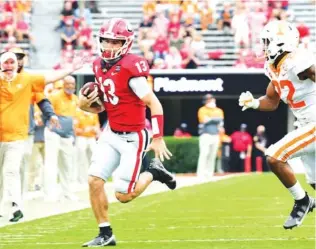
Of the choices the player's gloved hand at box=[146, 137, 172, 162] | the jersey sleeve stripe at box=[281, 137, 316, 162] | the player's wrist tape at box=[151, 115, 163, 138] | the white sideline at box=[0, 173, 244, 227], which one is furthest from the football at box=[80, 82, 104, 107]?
the white sideline at box=[0, 173, 244, 227]

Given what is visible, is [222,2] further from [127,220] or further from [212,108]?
[127,220]

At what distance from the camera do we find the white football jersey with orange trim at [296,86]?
8672 mm

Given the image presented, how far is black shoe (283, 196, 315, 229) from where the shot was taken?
8.80m

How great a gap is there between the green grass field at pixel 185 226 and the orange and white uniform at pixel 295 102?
2.40 ft

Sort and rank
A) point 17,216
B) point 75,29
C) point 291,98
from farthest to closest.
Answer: point 75,29 < point 17,216 < point 291,98

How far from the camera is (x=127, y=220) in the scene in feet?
36.8

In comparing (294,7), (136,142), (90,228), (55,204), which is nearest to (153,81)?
Result: (294,7)

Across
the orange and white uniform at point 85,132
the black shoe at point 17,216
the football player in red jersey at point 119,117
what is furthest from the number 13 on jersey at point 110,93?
the orange and white uniform at point 85,132

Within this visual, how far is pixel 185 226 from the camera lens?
404 inches

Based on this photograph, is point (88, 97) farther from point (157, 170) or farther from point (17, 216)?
point (17, 216)

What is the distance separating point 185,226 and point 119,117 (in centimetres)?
202

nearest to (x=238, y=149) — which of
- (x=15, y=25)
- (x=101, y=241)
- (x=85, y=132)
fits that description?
(x=15, y=25)

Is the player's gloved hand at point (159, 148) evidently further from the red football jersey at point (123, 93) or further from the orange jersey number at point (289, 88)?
the orange jersey number at point (289, 88)

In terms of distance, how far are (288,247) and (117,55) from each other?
79.9 inches
